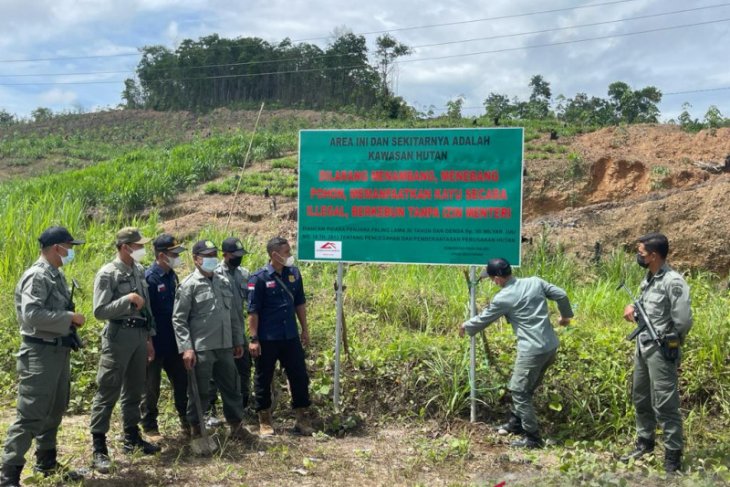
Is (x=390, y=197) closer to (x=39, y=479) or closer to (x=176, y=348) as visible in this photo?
(x=176, y=348)

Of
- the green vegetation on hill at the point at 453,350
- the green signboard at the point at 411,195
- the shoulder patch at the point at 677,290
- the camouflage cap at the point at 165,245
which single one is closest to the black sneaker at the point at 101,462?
the camouflage cap at the point at 165,245

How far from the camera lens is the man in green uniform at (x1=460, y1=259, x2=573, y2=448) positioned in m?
5.21

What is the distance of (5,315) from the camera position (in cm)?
761

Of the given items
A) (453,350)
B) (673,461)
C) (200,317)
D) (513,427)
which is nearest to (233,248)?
(200,317)

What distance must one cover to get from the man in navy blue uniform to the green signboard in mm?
754

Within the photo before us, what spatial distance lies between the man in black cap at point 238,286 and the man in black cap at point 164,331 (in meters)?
0.35

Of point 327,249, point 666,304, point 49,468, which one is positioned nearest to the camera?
point 49,468

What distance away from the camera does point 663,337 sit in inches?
179

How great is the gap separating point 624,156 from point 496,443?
11.9 meters

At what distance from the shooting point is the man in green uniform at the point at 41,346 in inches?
163

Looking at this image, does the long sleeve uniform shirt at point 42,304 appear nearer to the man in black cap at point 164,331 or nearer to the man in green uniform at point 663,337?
the man in black cap at point 164,331

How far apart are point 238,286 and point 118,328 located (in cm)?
128

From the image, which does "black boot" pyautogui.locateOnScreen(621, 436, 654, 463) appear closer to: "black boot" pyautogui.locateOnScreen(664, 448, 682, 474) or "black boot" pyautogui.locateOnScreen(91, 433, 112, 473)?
"black boot" pyautogui.locateOnScreen(664, 448, 682, 474)

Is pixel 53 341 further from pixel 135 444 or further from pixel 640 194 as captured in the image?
pixel 640 194
